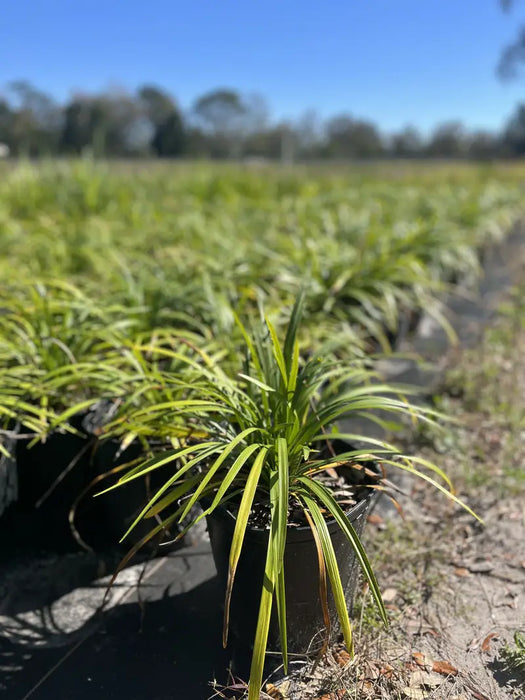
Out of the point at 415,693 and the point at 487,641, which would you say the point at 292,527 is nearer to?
the point at 415,693

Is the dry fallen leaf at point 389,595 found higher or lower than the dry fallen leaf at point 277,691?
higher

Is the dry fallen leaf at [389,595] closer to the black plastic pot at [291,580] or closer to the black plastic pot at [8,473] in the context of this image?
the black plastic pot at [291,580]

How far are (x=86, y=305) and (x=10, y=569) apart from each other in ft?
3.53

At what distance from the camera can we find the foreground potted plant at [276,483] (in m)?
1.30

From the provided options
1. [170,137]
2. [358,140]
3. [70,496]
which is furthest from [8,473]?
[358,140]

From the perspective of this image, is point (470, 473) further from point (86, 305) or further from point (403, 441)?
point (86, 305)

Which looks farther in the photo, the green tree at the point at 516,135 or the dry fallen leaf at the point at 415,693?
the green tree at the point at 516,135

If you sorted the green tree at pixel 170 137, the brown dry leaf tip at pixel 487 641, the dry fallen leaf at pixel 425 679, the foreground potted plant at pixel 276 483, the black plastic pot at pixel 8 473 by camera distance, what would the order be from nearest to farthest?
the foreground potted plant at pixel 276 483
the dry fallen leaf at pixel 425 679
the brown dry leaf tip at pixel 487 641
the black plastic pot at pixel 8 473
the green tree at pixel 170 137

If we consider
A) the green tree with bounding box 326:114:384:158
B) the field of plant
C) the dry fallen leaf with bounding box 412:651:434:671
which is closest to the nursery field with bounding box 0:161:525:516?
the field of plant

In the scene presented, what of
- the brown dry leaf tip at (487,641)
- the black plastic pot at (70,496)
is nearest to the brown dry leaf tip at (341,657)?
the brown dry leaf tip at (487,641)

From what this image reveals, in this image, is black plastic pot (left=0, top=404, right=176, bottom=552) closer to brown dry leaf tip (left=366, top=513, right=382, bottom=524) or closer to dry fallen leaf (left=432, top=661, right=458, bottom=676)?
brown dry leaf tip (left=366, top=513, right=382, bottom=524)

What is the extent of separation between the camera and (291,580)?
1452 millimetres

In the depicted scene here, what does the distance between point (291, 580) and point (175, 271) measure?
2.24 metres

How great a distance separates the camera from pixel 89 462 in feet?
6.68
